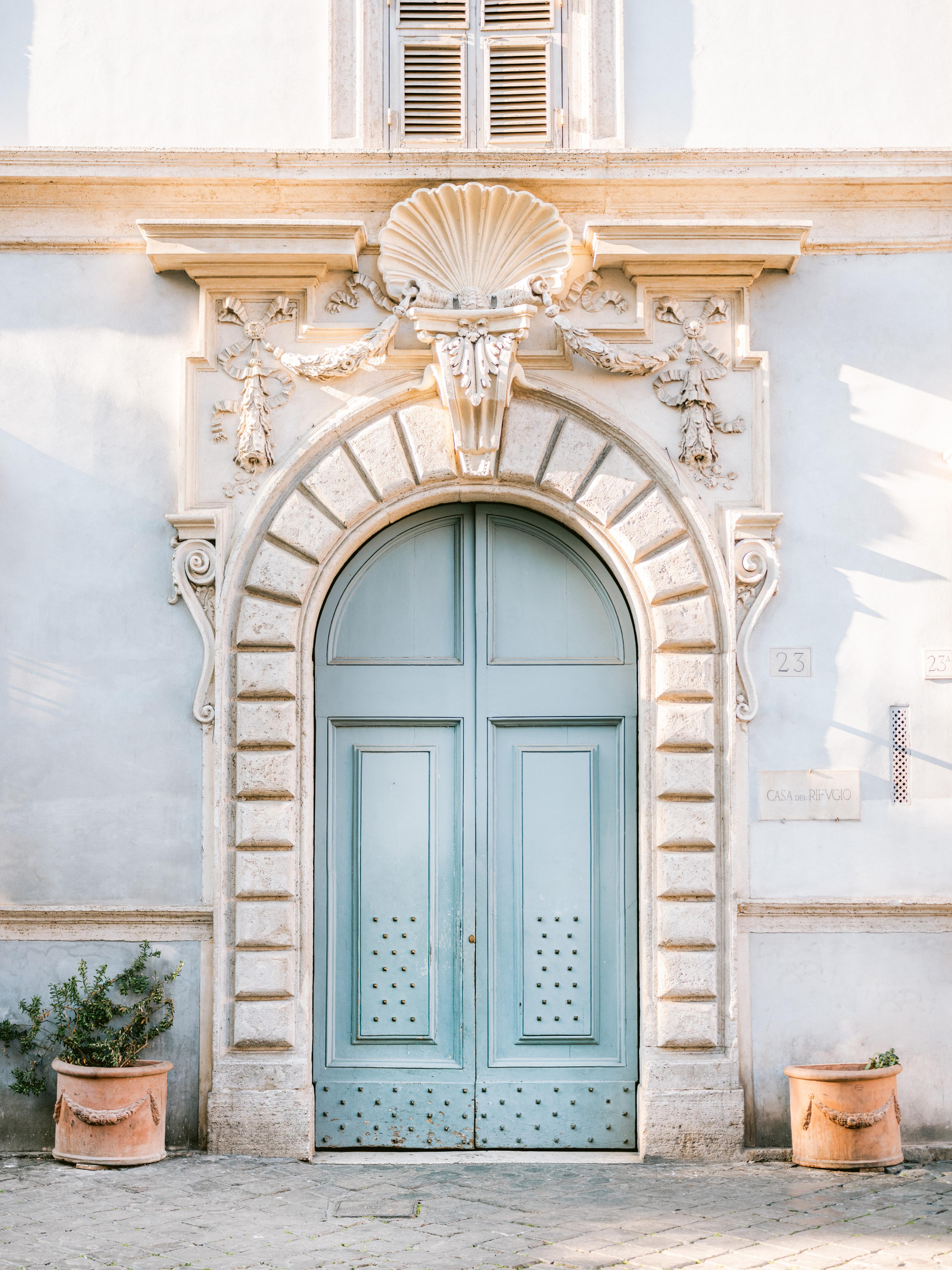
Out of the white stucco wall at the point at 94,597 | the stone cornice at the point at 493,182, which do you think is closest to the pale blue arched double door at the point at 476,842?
the white stucco wall at the point at 94,597

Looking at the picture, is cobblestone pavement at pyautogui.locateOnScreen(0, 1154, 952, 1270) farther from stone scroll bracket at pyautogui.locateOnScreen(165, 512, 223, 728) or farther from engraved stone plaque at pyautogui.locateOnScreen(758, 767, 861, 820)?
stone scroll bracket at pyautogui.locateOnScreen(165, 512, 223, 728)

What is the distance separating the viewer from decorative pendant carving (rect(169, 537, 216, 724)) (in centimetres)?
630

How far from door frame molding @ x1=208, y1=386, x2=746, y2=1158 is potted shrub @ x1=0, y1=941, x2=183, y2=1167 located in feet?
0.99

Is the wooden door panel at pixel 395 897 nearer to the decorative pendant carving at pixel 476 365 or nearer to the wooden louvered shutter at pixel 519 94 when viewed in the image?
the decorative pendant carving at pixel 476 365

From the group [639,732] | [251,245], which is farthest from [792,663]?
[251,245]

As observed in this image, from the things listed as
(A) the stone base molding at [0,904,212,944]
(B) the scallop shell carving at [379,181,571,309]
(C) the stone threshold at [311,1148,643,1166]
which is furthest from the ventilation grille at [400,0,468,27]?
(C) the stone threshold at [311,1148,643,1166]

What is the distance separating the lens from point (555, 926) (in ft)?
20.9

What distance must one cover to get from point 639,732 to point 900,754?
4.18 ft

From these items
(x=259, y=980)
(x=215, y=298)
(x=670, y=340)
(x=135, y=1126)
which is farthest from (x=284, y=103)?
(x=135, y=1126)

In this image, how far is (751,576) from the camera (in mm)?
6352

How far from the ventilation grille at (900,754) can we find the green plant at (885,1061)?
3.87 feet

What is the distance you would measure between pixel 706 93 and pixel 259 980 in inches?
191

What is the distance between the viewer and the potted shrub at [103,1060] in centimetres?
584

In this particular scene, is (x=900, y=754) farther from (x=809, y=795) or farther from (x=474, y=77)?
(x=474, y=77)
